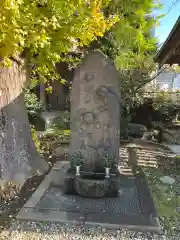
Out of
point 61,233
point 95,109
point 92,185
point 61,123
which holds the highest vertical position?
point 95,109

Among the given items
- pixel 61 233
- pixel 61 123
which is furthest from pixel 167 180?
pixel 61 123

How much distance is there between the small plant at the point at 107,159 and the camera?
4355mm

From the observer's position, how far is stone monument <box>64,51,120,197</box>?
14.0 feet

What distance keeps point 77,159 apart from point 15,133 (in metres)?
1.52

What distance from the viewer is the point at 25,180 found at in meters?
4.76

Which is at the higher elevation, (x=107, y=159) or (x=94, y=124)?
(x=94, y=124)

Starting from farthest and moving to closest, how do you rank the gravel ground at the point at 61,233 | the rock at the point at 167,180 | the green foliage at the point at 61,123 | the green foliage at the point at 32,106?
1. the green foliage at the point at 61,123
2. the green foliage at the point at 32,106
3. the rock at the point at 167,180
4. the gravel ground at the point at 61,233

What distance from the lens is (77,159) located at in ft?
14.6

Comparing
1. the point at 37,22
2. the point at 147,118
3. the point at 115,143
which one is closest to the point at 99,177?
the point at 115,143

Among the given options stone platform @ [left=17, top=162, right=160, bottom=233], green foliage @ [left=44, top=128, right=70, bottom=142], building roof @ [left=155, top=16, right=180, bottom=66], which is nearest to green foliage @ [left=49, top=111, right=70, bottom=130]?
green foliage @ [left=44, top=128, right=70, bottom=142]

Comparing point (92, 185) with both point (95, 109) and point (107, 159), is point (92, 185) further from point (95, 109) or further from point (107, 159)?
point (95, 109)

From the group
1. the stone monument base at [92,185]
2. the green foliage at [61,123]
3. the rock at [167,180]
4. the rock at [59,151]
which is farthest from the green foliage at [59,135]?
the rock at [167,180]

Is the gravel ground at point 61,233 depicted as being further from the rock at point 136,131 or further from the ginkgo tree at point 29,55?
the rock at point 136,131

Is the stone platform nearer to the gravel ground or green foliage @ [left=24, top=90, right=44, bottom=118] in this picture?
the gravel ground
